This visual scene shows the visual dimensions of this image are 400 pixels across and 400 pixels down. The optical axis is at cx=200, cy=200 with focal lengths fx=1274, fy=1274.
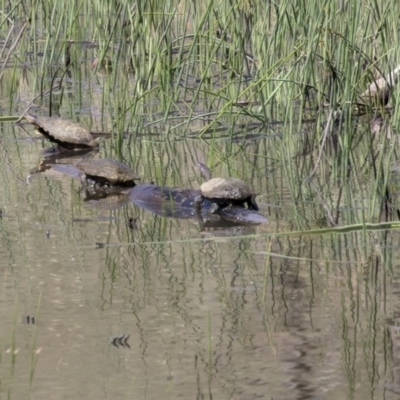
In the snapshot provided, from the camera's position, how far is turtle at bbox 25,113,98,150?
6.64 m

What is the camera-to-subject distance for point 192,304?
369 centimetres

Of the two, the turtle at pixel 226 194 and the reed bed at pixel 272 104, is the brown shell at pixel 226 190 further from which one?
the reed bed at pixel 272 104

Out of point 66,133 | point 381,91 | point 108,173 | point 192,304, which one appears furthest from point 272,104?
point 192,304

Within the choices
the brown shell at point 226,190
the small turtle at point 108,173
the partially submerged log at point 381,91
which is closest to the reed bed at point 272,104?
the partially submerged log at point 381,91

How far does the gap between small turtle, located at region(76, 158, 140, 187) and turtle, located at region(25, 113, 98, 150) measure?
0.88 metres

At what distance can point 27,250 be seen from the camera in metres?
4.39

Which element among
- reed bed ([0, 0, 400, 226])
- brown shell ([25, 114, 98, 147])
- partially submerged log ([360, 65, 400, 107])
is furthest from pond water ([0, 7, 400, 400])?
partially submerged log ([360, 65, 400, 107])

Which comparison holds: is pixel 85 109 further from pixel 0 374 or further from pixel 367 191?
pixel 0 374

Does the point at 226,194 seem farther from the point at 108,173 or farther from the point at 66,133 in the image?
the point at 66,133

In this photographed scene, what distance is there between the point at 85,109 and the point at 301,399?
17.2 ft

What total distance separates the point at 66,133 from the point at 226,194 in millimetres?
1917

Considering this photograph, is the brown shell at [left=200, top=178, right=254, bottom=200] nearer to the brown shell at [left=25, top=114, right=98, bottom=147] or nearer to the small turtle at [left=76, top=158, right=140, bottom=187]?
the small turtle at [left=76, top=158, right=140, bottom=187]

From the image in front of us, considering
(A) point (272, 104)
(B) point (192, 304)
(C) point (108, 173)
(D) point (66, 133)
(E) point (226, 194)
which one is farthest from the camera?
(A) point (272, 104)

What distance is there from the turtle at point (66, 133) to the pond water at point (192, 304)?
112cm
